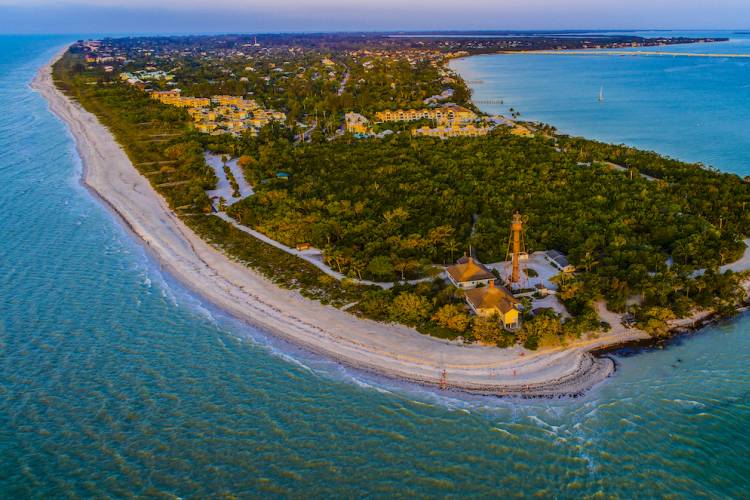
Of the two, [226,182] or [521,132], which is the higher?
[521,132]

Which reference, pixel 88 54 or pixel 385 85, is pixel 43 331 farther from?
pixel 88 54

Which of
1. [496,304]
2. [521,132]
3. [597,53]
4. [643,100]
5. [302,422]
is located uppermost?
[597,53]

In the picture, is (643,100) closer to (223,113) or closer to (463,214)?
(223,113)

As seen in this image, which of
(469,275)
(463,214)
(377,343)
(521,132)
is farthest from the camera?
(521,132)

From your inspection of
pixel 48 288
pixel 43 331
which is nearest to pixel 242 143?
pixel 48 288

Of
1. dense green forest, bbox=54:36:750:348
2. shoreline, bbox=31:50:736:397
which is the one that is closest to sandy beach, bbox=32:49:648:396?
shoreline, bbox=31:50:736:397

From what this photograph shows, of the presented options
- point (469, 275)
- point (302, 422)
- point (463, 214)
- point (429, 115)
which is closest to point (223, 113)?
point (429, 115)

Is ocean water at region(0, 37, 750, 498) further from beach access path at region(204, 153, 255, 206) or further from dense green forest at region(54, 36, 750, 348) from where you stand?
beach access path at region(204, 153, 255, 206)
